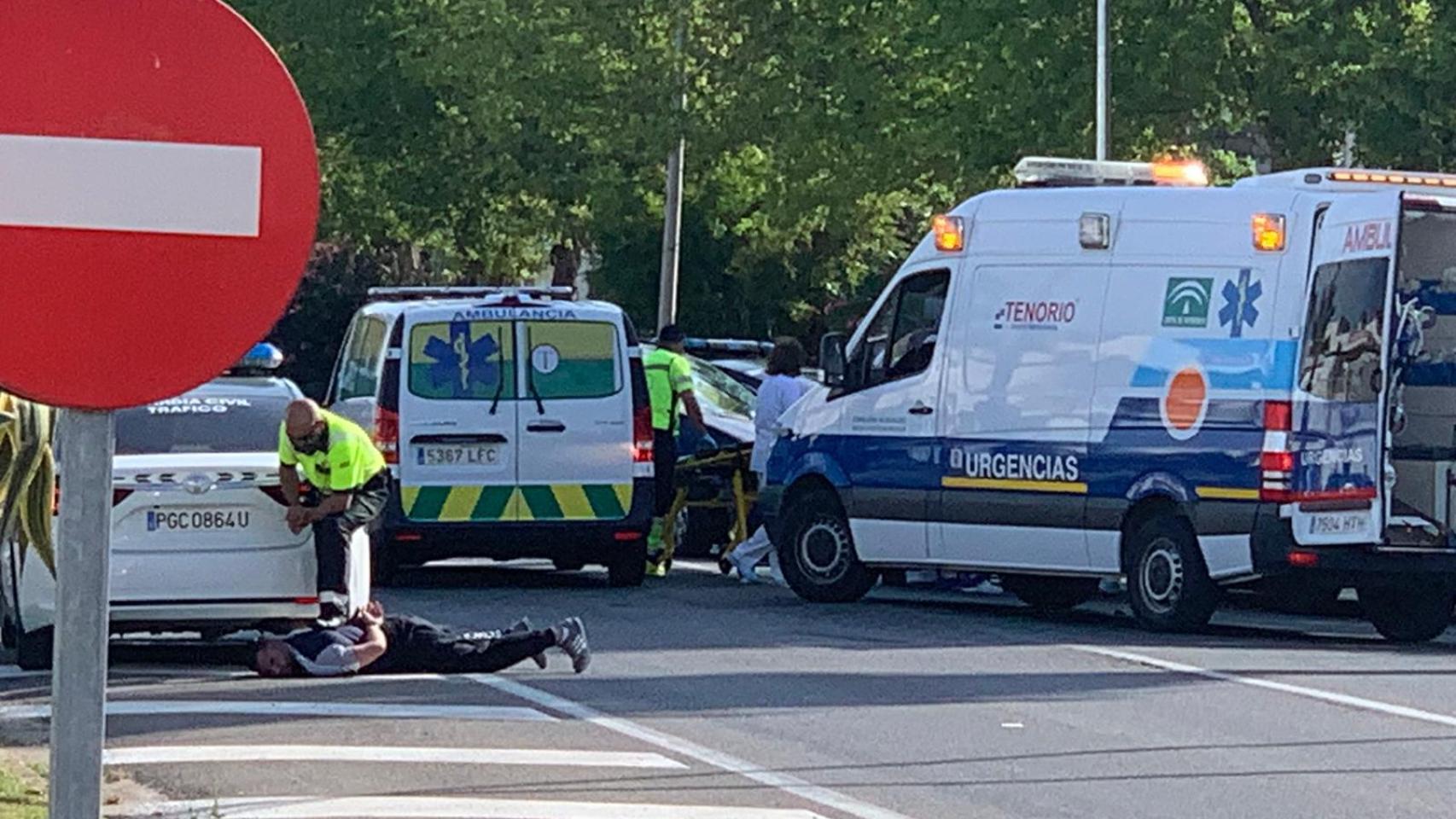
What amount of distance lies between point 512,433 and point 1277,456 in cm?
534

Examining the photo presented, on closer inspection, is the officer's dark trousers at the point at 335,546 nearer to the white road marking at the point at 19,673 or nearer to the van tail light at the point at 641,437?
the white road marking at the point at 19,673

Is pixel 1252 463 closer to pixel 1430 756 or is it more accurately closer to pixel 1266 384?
pixel 1266 384

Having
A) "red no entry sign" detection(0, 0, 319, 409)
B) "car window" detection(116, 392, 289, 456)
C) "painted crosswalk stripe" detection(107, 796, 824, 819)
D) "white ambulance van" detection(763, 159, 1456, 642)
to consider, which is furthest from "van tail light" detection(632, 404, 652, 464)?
"red no entry sign" detection(0, 0, 319, 409)

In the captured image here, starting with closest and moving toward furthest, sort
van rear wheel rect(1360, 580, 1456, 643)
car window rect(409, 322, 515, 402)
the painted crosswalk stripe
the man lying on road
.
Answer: the painted crosswalk stripe → the man lying on road → van rear wheel rect(1360, 580, 1456, 643) → car window rect(409, 322, 515, 402)

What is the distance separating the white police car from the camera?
12.9 metres

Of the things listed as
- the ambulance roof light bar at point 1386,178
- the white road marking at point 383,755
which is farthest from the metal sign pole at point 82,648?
the ambulance roof light bar at point 1386,178

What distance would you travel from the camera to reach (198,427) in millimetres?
13828

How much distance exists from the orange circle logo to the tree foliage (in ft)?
40.6

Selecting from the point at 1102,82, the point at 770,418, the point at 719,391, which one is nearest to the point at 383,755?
the point at 770,418

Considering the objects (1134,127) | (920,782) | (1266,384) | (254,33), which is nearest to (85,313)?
(254,33)

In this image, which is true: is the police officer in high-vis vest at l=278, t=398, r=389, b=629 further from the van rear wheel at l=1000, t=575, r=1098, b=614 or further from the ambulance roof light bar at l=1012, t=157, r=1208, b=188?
the van rear wheel at l=1000, t=575, r=1098, b=614

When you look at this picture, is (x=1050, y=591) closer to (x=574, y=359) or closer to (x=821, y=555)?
(x=821, y=555)

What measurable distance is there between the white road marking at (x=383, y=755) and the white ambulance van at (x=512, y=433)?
7548 millimetres

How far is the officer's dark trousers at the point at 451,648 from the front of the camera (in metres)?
12.8
